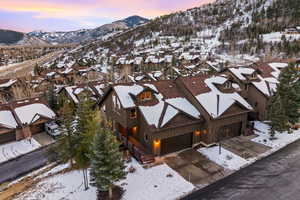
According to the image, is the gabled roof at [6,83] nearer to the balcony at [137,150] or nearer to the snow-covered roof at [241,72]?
the balcony at [137,150]

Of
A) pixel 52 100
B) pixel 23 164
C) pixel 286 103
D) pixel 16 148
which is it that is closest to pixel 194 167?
pixel 286 103

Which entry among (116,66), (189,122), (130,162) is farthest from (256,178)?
(116,66)

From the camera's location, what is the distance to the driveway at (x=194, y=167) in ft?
53.7

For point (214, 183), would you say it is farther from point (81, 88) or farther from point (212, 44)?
point (212, 44)

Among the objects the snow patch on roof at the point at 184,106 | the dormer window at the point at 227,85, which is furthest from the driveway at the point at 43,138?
the dormer window at the point at 227,85

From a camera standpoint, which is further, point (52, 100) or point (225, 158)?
point (52, 100)

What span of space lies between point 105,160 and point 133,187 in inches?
159

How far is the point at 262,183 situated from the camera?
1549cm

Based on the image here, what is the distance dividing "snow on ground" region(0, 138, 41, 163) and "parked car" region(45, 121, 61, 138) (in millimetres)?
2255

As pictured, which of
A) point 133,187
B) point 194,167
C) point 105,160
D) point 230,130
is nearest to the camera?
point 105,160

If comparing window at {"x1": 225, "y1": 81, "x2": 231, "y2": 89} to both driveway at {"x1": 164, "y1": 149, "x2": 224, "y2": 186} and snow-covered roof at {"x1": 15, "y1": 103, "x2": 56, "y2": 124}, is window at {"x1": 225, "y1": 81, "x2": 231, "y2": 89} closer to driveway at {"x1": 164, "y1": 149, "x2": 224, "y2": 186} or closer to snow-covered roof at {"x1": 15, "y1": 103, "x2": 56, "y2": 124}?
driveway at {"x1": 164, "y1": 149, "x2": 224, "y2": 186}

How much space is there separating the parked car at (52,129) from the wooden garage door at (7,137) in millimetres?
4149

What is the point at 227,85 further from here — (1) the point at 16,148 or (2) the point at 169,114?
(1) the point at 16,148

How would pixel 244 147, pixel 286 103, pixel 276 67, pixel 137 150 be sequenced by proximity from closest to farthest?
pixel 137 150, pixel 244 147, pixel 286 103, pixel 276 67
